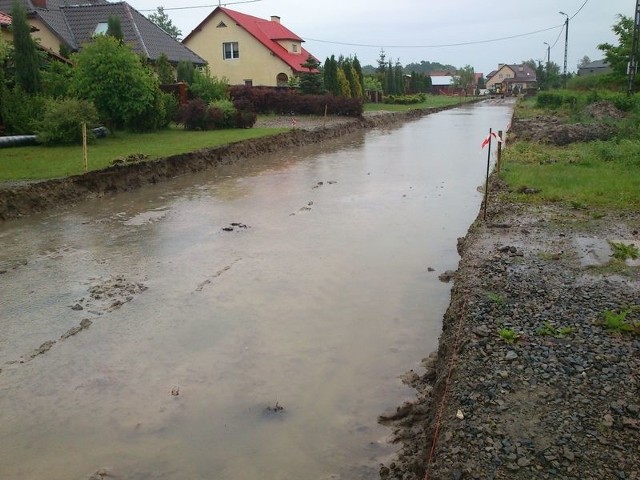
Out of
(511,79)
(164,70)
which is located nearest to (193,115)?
(164,70)

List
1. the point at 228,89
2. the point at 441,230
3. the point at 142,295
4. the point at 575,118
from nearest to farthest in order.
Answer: the point at 142,295, the point at 441,230, the point at 575,118, the point at 228,89

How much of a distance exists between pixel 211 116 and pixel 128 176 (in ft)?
35.1

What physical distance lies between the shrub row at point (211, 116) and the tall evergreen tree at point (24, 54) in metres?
6.15

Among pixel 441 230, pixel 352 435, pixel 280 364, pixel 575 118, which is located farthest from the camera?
pixel 575 118

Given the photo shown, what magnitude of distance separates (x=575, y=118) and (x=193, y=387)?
25.6 metres

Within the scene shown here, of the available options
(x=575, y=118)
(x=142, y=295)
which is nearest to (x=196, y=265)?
(x=142, y=295)

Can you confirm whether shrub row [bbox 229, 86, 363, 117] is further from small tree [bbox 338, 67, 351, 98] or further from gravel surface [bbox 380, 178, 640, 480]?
gravel surface [bbox 380, 178, 640, 480]

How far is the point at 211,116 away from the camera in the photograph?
2566 centimetres

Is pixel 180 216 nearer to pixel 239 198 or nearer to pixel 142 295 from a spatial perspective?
pixel 239 198

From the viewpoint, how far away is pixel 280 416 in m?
→ 5.27

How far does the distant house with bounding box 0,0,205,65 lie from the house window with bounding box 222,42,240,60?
765 centimetres

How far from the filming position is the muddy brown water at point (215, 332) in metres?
4.85

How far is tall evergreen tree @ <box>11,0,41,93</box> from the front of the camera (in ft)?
65.1

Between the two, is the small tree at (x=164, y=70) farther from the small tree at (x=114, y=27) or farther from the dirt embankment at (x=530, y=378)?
the dirt embankment at (x=530, y=378)
